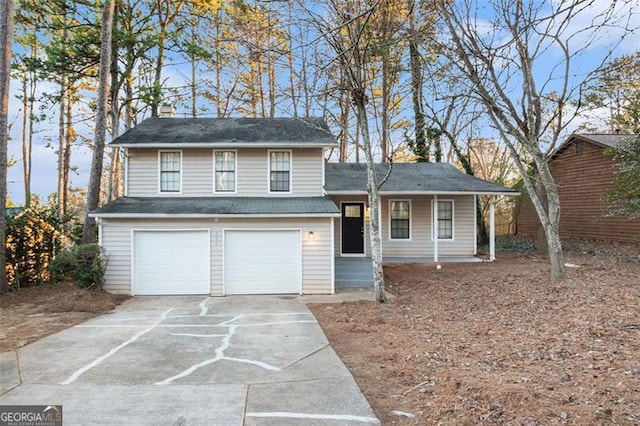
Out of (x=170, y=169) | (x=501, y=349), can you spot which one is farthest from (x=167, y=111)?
(x=501, y=349)

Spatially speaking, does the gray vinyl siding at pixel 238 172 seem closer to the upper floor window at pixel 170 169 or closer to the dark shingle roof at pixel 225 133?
the upper floor window at pixel 170 169

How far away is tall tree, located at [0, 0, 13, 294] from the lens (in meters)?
9.48

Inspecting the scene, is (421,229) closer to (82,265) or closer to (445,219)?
(445,219)

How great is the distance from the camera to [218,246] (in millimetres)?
10844

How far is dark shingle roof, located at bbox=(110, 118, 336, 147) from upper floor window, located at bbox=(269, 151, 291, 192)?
50cm

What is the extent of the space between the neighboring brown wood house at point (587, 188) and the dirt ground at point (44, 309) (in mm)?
16567

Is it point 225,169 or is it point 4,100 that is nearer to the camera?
point 4,100

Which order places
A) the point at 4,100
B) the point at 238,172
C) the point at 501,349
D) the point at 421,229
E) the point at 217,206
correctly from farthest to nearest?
the point at 421,229, the point at 238,172, the point at 217,206, the point at 4,100, the point at 501,349

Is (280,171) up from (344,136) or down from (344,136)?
down

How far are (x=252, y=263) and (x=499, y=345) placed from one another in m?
7.01

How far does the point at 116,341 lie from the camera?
636cm

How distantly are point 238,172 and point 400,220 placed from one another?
20.4 feet

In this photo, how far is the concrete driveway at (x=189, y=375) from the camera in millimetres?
3752

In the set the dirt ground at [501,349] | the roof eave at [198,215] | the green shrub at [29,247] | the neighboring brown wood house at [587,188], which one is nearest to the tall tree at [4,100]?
the green shrub at [29,247]
